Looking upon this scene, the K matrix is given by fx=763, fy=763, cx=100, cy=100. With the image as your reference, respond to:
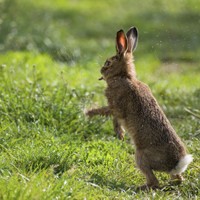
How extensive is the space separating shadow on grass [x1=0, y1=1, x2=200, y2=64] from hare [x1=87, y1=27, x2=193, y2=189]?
3.00 meters

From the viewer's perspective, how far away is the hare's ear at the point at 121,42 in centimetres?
717

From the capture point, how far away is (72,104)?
8.01 metres

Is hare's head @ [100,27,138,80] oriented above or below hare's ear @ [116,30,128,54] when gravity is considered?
below

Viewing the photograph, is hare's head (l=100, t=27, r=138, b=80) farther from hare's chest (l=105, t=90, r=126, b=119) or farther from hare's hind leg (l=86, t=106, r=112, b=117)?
hare's hind leg (l=86, t=106, r=112, b=117)

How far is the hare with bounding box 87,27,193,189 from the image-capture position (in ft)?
21.2

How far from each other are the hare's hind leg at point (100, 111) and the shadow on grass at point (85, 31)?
2.60 m

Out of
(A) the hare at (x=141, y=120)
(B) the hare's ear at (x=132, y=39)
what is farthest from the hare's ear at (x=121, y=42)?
(B) the hare's ear at (x=132, y=39)

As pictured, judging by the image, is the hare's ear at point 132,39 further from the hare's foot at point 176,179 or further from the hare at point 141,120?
the hare's foot at point 176,179

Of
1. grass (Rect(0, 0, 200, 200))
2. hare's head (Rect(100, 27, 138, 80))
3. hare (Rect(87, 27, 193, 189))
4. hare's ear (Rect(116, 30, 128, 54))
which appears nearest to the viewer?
grass (Rect(0, 0, 200, 200))

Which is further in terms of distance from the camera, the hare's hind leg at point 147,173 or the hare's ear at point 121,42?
the hare's ear at point 121,42

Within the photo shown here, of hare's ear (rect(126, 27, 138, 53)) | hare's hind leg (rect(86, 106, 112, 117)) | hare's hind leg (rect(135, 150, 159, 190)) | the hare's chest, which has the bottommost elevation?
hare's hind leg (rect(135, 150, 159, 190))

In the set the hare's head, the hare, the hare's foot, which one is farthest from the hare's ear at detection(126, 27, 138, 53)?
the hare's foot

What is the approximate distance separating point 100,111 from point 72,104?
475 millimetres

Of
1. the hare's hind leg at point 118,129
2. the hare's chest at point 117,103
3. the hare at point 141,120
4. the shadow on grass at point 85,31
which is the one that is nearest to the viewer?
the hare at point 141,120
